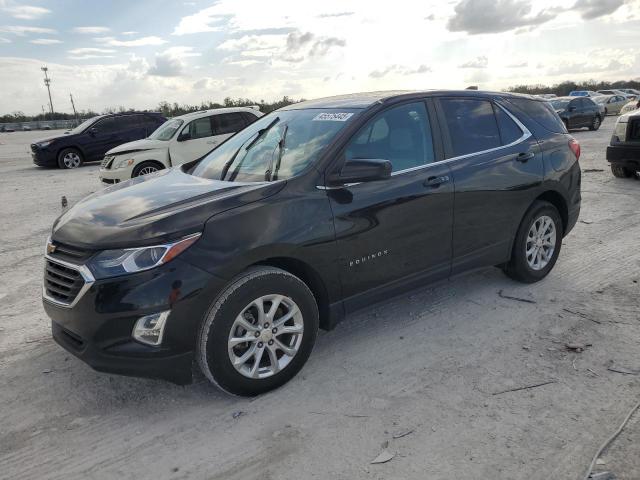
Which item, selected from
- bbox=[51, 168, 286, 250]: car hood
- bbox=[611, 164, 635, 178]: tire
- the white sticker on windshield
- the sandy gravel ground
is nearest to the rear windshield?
the sandy gravel ground

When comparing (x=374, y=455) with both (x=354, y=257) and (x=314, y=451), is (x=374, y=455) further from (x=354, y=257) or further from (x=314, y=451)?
(x=354, y=257)

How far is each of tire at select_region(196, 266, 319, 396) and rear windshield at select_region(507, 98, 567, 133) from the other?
9.51 ft

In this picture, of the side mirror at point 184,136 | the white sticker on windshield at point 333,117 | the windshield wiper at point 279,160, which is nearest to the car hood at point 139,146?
the side mirror at point 184,136

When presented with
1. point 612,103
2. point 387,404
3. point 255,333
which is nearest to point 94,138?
point 255,333

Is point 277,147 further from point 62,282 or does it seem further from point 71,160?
point 71,160

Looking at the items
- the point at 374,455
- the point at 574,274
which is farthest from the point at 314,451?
the point at 574,274

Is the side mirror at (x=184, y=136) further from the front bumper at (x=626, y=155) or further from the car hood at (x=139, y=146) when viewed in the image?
the front bumper at (x=626, y=155)

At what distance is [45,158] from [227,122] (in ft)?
23.2

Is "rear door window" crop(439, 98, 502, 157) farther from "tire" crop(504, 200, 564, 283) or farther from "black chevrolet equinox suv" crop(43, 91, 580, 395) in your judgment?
"tire" crop(504, 200, 564, 283)

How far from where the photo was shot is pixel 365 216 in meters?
3.61

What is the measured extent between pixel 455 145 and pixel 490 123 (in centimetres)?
57

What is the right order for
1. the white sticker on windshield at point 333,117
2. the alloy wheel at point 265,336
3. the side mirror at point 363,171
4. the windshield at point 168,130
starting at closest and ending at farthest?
the alloy wheel at point 265,336 < the side mirror at point 363,171 < the white sticker on windshield at point 333,117 < the windshield at point 168,130

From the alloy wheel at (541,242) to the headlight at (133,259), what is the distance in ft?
10.7

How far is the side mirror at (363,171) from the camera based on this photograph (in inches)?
136
